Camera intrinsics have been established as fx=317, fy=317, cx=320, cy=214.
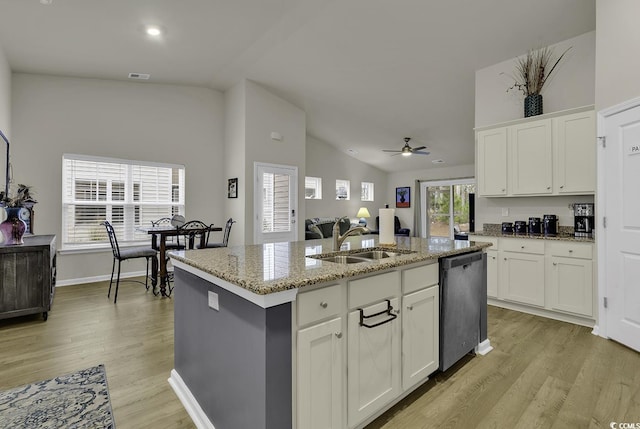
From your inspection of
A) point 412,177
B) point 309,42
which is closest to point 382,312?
point 309,42

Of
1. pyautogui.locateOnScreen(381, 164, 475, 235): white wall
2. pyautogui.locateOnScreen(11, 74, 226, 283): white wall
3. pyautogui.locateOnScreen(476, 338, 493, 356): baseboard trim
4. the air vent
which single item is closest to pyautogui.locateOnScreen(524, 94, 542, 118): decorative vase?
pyautogui.locateOnScreen(476, 338, 493, 356): baseboard trim

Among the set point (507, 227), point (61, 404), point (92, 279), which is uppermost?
point (507, 227)

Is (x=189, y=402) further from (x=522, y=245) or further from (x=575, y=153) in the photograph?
(x=575, y=153)

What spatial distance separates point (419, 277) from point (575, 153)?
2.70m

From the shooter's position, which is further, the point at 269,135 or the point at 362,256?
the point at 269,135

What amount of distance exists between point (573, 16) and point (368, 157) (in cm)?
620

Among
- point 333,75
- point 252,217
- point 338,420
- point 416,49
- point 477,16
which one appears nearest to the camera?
point 338,420

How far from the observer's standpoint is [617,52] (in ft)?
8.86

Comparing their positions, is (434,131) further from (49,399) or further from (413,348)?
(49,399)

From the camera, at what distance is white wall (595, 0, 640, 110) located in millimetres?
2559

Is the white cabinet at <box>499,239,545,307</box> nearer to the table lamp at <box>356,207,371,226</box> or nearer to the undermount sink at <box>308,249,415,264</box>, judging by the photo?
the undermount sink at <box>308,249,415,264</box>

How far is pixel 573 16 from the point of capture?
316 cm

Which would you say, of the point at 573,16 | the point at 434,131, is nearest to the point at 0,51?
the point at 573,16

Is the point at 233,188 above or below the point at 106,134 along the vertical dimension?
below
